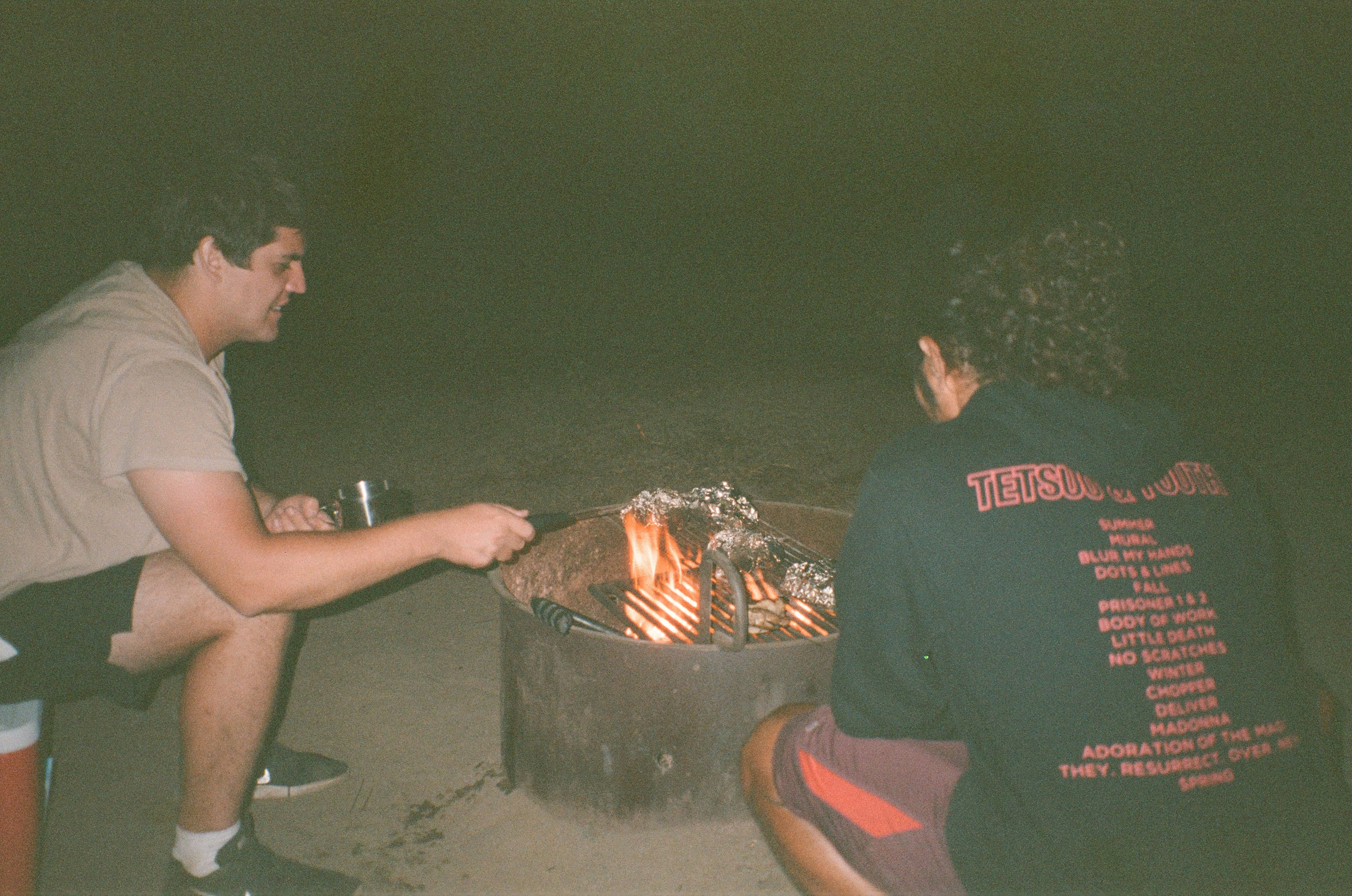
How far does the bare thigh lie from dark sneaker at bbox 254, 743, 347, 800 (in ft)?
2.49

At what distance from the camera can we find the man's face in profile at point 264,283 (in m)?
2.49

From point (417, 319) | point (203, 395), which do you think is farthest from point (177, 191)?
point (417, 319)

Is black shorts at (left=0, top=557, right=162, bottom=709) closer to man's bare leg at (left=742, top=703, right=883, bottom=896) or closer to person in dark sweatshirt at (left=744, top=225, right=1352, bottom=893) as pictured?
man's bare leg at (left=742, top=703, right=883, bottom=896)

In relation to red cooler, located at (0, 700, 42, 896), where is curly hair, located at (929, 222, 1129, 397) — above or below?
above

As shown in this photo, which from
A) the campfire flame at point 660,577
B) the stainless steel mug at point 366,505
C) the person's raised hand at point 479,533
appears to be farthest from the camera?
the campfire flame at point 660,577

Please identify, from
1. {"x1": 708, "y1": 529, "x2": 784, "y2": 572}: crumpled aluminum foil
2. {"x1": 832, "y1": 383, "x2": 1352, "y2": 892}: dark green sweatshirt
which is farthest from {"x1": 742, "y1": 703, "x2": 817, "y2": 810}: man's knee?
{"x1": 708, "y1": 529, "x2": 784, "y2": 572}: crumpled aluminum foil

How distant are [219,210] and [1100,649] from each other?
2360 mm

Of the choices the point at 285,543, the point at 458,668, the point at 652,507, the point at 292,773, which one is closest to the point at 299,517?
the point at 285,543

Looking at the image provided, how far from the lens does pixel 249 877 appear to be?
241cm

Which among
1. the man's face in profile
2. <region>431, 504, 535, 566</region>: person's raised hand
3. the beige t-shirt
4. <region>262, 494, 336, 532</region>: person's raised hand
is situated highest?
the man's face in profile

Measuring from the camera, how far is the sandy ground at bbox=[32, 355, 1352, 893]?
8.78 feet

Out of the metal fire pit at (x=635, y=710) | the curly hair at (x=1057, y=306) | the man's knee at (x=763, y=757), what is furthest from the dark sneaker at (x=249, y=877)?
the curly hair at (x=1057, y=306)

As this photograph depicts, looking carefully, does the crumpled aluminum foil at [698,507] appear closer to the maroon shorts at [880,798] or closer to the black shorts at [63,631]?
the maroon shorts at [880,798]

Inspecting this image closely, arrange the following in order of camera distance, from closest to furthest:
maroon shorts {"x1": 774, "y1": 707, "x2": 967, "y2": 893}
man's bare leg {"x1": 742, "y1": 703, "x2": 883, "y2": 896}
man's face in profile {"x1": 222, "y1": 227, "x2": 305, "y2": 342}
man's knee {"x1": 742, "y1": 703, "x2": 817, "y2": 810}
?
maroon shorts {"x1": 774, "y1": 707, "x2": 967, "y2": 893} → man's bare leg {"x1": 742, "y1": 703, "x2": 883, "y2": 896} → man's knee {"x1": 742, "y1": 703, "x2": 817, "y2": 810} → man's face in profile {"x1": 222, "y1": 227, "x2": 305, "y2": 342}
